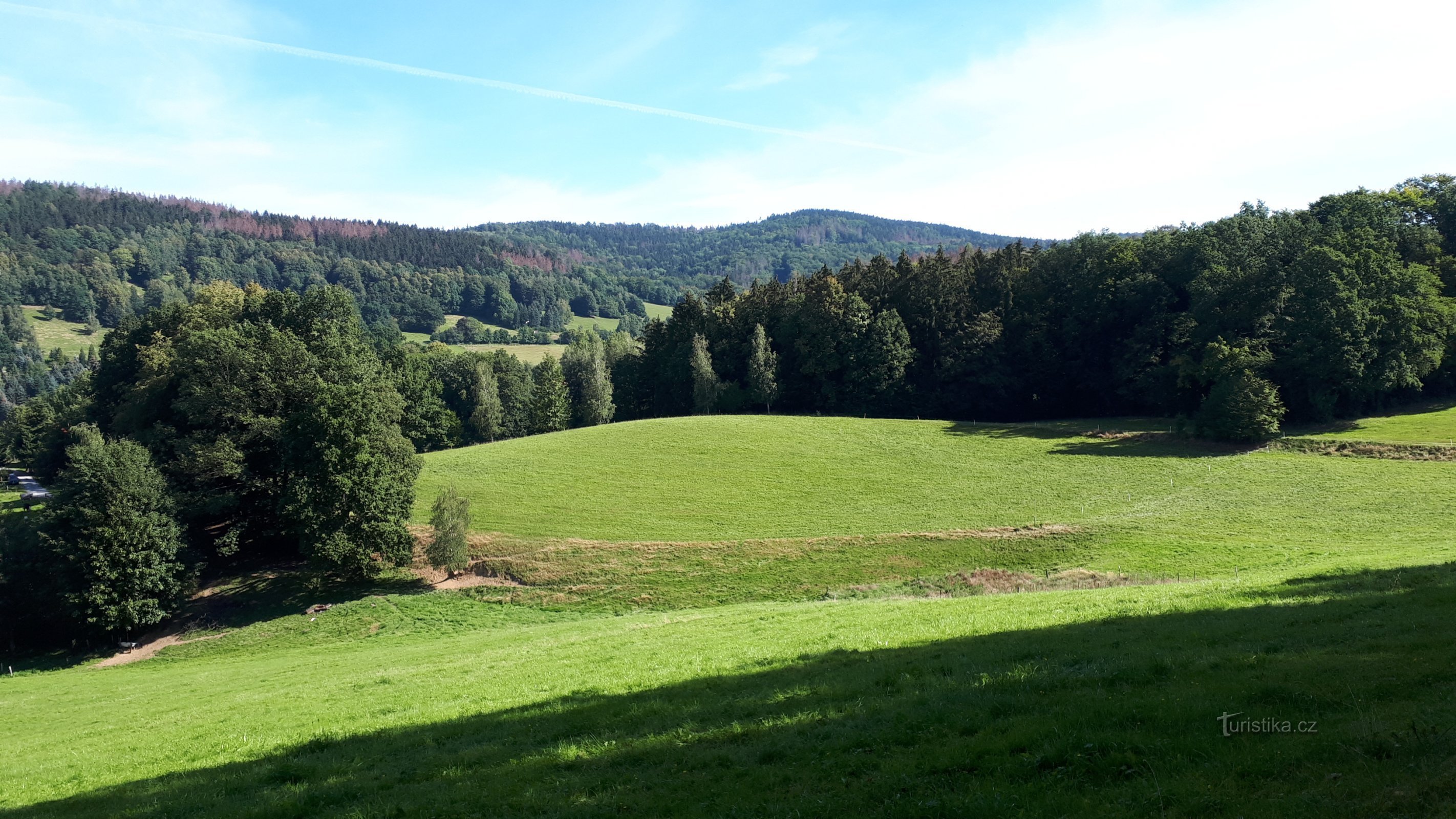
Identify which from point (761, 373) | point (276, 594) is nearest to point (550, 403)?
point (761, 373)

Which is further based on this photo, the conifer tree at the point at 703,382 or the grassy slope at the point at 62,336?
the grassy slope at the point at 62,336

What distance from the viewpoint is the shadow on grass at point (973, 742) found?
772 centimetres

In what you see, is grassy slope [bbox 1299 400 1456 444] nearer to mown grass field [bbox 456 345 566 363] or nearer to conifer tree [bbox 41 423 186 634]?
conifer tree [bbox 41 423 186 634]

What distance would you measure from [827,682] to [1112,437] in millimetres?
61719

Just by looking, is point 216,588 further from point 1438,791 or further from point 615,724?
point 1438,791

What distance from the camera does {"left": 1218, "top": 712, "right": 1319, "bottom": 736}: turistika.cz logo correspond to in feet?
28.6

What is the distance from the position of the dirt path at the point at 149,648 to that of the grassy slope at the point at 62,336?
622 feet

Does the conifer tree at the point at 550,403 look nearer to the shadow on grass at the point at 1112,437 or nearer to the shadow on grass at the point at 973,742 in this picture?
the shadow on grass at the point at 1112,437

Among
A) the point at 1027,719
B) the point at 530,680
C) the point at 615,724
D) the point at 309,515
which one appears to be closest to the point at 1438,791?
the point at 1027,719

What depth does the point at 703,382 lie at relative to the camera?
9069 cm

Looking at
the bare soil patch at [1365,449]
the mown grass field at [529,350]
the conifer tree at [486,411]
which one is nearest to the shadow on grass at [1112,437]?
the bare soil patch at [1365,449]

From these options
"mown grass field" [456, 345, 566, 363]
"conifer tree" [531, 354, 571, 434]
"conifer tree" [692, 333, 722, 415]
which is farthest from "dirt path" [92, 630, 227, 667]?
"mown grass field" [456, 345, 566, 363]

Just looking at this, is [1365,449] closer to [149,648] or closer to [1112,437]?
[1112,437]

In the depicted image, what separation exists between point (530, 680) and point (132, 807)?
316 inches
